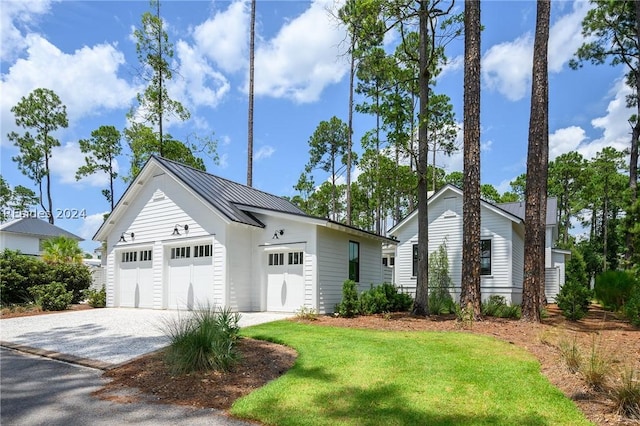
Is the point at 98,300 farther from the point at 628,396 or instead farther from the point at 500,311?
the point at 628,396

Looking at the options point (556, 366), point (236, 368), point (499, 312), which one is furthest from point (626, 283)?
point (236, 368)

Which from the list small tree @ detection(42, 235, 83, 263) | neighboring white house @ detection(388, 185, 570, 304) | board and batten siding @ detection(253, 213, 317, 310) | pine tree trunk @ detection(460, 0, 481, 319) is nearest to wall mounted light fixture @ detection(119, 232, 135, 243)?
small tree @ detection(42, 235, 83, 263)

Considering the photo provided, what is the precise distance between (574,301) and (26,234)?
3840 centimetres

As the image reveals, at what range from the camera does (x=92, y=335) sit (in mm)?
9086

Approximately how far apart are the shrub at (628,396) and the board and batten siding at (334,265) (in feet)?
29.1

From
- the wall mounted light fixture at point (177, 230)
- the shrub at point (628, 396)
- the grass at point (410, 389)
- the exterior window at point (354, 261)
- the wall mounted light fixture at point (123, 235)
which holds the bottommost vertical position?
the grass at point (410, 389)

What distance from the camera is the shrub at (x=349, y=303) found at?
1211 centimetres

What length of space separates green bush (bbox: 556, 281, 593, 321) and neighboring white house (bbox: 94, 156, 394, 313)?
691 centimetres

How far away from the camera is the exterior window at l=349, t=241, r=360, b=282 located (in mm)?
14859

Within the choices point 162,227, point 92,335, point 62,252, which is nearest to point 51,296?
point 162,227

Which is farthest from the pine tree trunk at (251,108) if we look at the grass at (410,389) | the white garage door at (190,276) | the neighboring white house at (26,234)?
the neighboring white house at (26,234)

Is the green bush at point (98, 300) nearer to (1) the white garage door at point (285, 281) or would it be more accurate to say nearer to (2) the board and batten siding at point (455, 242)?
(1) the white garage door at point (285, 281)

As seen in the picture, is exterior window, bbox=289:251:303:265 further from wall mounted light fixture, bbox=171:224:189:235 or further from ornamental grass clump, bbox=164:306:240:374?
ornamental grass clump, bbox=164:306:240:374

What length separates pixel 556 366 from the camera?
595 centimetres
